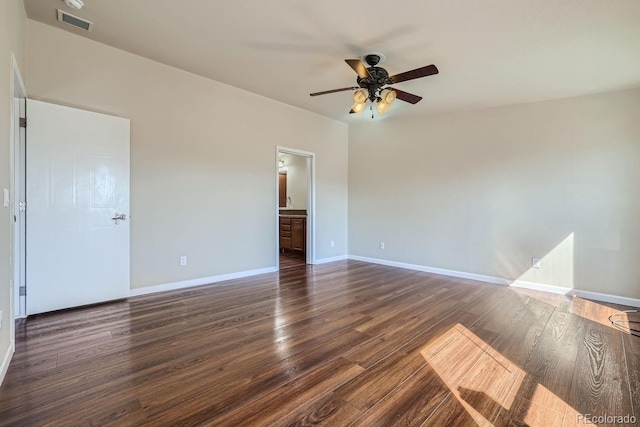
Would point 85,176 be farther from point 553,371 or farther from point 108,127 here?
point 553,371

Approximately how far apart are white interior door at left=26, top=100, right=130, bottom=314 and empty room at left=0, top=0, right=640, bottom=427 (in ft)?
0.07

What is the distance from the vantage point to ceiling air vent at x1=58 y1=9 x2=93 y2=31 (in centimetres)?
277

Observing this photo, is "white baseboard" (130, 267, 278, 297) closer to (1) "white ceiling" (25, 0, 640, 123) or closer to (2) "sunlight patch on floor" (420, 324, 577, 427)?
(1) "white ceiling" (25, 0, 640, 123)

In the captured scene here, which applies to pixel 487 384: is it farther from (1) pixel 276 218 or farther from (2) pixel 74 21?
(2) pixel 74 21

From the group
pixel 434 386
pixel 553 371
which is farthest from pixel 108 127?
pixel 553 371

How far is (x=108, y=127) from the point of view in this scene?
3.29 meters

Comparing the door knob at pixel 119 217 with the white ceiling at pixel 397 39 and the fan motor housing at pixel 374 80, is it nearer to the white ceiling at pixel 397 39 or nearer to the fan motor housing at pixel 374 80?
the white ceiling at pixel 397 39

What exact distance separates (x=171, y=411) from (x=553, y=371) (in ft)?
7.94

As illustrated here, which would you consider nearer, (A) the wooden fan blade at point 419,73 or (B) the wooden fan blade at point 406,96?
(A) the wooden fan blade at point 419,73

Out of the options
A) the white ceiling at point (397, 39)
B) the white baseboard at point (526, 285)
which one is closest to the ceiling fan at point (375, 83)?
the white ceiling at point (397, 39)

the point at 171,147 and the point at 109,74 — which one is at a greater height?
the point at 109,74

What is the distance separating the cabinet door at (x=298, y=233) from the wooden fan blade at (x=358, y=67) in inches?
149

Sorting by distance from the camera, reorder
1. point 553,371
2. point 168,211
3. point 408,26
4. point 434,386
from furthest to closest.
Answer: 1. point 168,211
2. point 408,26
3. point 553,371
4. point 434,386

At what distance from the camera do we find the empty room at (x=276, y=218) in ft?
6.14
